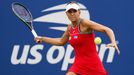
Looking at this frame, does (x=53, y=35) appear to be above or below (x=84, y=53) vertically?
above

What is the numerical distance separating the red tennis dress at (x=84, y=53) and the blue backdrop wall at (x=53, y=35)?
205 centimetres

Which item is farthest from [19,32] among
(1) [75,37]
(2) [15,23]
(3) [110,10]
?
(1) [75,37]

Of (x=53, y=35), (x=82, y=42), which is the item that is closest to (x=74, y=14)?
(x=82, y=42)

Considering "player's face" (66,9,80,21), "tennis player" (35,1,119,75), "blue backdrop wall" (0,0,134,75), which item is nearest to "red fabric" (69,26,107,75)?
"tennis player" (35,1,119,75)

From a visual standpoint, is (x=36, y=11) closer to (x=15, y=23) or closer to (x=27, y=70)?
(x=15, y=23)

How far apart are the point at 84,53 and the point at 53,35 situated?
2223 millimetres

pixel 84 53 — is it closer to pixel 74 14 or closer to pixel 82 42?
pixel 82 42

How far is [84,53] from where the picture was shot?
5.88 meters

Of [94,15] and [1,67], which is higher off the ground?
[94,15]

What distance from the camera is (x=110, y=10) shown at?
797 centimetres

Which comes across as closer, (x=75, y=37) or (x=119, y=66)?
(x=75, y=37)

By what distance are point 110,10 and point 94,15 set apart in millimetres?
255

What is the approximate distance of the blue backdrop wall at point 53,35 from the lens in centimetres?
796

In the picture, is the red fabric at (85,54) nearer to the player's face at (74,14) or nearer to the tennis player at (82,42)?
the tennis player at (82,42)
